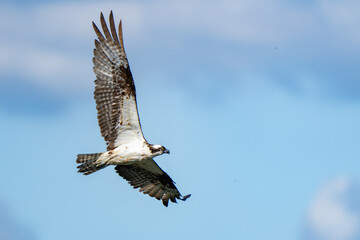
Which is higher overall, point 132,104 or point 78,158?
point 132,104

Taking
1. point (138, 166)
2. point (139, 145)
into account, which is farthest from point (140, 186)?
point (139, 145)

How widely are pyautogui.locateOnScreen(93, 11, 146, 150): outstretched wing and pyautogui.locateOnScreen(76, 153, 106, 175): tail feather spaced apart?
601 mm

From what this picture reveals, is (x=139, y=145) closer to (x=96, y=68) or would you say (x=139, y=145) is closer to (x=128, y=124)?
(x=128, y=124)

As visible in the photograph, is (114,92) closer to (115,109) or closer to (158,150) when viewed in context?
(115,109)

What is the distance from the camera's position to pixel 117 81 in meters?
21.8

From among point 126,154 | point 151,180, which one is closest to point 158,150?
point 126,154

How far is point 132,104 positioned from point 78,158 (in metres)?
2.10

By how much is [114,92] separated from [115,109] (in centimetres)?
47

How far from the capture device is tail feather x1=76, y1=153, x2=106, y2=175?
2147cm

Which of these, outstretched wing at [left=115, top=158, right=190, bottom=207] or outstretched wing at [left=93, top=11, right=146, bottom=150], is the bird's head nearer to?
outstretched wing at [left=93, top=11, right=146, bottom=150]

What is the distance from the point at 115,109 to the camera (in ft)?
71.4

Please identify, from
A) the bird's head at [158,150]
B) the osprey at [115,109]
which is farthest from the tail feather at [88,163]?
the bird's head at [158,150]

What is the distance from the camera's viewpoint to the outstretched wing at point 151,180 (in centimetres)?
2350

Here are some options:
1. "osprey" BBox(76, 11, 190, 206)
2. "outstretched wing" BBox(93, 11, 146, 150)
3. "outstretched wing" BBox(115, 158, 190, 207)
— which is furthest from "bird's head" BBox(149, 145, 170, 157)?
"outstretched wing" BBox(115, 158, 190, 207)
